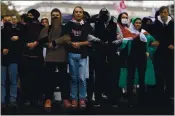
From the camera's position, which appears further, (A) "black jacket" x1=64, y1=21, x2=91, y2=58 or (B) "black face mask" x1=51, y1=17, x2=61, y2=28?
(B) "black face mask" x1=51, y1=17, x2=61, y2=28

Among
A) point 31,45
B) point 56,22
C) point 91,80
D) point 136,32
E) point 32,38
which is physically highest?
point 56,22

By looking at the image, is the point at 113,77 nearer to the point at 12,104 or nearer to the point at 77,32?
the point at 77,32

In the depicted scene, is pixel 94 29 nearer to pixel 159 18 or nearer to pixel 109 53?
pixel 109 53

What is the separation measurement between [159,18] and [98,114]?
2252 millimetres

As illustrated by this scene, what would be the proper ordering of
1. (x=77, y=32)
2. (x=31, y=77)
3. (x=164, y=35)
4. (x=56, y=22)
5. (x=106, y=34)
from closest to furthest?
(x=77, y=32), (x=56, y=22), (x=106, y=34), (x=31, y=77), (x=164, y=35)

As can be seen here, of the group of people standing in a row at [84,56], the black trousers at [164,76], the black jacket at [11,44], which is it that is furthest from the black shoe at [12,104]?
the black trousers at [164,76]

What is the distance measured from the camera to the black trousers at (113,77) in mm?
7707

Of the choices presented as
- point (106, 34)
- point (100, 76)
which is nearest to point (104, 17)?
point (106, 34)

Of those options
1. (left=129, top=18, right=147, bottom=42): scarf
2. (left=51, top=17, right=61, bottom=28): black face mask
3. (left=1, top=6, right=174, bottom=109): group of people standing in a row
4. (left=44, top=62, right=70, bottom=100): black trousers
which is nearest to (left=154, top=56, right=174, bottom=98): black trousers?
(left=1, top=6, right=174, bottom=109): group of people standing in a row

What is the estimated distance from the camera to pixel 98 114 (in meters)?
6.86

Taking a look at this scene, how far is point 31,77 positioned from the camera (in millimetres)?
7703

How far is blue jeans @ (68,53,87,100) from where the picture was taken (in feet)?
23.9

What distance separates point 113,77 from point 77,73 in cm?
76

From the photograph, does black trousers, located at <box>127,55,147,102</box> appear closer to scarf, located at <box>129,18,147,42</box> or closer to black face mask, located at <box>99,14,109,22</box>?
scarf, located at <box>129,18,147,42</box>
